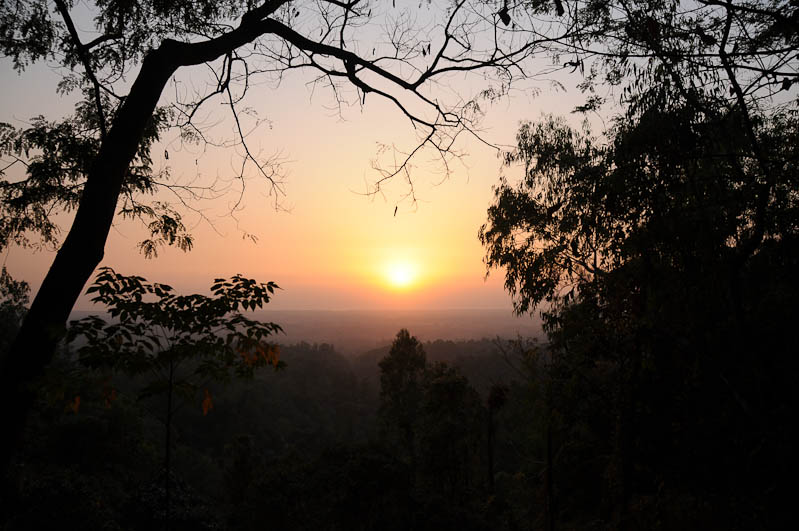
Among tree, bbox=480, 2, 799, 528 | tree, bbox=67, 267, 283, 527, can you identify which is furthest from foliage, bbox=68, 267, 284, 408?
tree, bbox=480, 2, 799, 528

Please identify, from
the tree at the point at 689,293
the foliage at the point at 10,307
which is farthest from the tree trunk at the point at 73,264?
the foliage at the point at 10,307

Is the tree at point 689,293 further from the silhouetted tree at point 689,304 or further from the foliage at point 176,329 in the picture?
the foliage at point 176,329

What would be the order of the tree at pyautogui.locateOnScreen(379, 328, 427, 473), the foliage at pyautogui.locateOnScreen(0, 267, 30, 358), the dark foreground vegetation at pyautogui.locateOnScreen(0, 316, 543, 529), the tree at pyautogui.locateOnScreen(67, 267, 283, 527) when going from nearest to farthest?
the tree at pyautogui.locateOnScreen(67, 267, 283, 527) → the dark foreground vegetation at pyautogui.locateOnScreen(0, 316, 543, 529) → the foliage at pyautogui.locateOnScreen(0, 267, 30, 358) → the tree at pyautogui.locateOnScreen(379, 328, 427, 473)

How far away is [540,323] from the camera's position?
45.1 feet

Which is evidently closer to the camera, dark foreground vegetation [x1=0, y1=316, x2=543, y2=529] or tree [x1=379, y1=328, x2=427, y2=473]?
dark foreground vegetation [x1=0, y1=316, x2=543, y2=529]

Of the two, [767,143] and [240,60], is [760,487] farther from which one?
[240,60]

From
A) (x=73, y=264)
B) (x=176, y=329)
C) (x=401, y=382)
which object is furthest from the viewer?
(x=401, y=382)

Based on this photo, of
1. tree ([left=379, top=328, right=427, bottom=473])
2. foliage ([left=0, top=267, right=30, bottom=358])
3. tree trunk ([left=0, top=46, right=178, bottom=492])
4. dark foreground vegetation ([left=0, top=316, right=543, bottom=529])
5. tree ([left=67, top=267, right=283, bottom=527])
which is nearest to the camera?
tree trunk ([left=0, top=46, right=178, bottom=492])

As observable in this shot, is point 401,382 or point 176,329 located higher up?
point 176,329

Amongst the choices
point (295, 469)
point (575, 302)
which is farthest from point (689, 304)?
point (295, 469)

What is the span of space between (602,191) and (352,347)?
6292 inches

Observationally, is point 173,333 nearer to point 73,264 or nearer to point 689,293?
point 73,264

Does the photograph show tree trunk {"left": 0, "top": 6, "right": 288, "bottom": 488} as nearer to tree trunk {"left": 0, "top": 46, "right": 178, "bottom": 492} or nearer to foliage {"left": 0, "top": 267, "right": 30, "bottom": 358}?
tree trunk {"left": 0, "top": 46, "right": 178, "bottom": 492}

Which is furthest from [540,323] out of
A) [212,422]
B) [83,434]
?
[212,422]
